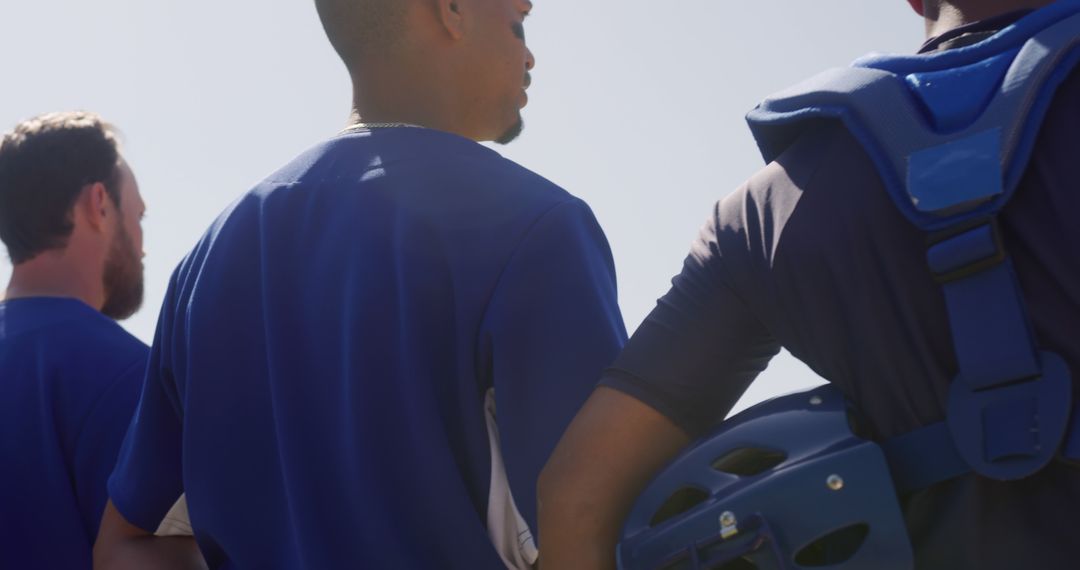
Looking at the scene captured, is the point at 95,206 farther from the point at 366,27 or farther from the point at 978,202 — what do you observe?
the point at 978,202

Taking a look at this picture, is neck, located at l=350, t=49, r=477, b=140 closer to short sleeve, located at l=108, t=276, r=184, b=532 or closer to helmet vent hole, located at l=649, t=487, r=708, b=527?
short sleeve, located at l=108, t=276, r=184, b=532

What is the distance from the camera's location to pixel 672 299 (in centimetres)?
231

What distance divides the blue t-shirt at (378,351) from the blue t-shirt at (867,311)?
43 centimetres

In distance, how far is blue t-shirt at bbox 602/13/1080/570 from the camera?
1.92 m

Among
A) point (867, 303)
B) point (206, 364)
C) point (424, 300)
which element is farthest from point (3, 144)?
point (867, 303)

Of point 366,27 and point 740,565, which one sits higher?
point 366,27

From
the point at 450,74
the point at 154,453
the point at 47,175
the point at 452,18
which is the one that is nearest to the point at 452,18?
the point at 452,18

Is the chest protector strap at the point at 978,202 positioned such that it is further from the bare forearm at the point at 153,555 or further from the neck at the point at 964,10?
the bare forearm at the point at 153,555

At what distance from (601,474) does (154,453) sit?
1456mm

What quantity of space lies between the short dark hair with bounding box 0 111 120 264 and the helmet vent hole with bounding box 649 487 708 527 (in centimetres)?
324

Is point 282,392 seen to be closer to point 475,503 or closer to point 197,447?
point 197,447

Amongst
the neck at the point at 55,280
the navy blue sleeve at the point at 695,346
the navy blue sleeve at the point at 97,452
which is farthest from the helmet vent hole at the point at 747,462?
the neck at the point at 55,280

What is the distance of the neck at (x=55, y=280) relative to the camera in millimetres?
4711

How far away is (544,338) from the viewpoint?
8.91 ft
